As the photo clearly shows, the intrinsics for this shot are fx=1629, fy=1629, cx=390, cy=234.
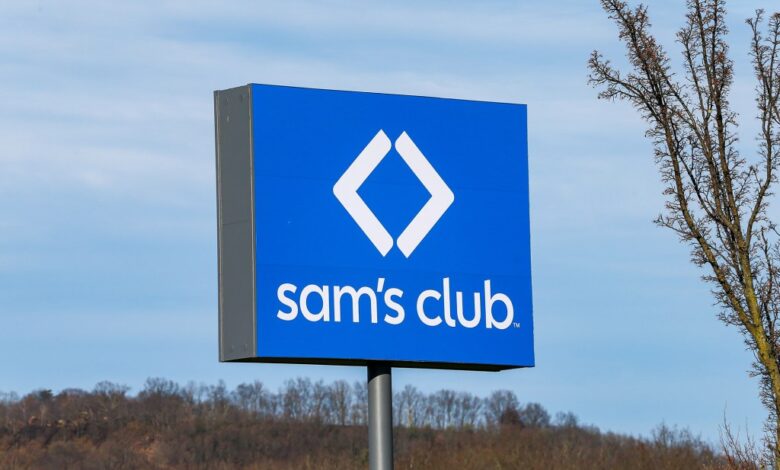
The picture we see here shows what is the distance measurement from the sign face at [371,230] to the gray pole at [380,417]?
197 millimetres

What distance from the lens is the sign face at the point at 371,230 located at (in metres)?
10.5

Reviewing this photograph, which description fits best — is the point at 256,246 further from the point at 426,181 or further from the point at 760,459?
the point at 760,459

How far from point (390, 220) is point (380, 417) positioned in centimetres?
133

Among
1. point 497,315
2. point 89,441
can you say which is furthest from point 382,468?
point 89,441

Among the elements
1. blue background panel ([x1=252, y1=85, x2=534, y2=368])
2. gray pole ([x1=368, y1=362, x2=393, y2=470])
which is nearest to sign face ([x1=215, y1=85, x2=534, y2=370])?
blue background panel ([x1=252, y1=85, x2=534, y2=368])

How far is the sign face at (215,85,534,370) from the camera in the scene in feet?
34.4

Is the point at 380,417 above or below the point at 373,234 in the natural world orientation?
below

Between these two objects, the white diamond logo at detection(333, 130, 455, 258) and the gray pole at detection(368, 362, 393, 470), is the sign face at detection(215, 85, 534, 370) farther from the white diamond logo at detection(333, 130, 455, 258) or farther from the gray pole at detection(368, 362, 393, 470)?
the gray pole at detection(368, 362, 393, 470)

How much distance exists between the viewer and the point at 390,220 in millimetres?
10906

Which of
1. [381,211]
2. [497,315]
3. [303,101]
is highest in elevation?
[303,101]

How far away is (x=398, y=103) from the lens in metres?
11.1

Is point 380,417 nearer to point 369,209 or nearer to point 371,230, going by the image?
point 371,230

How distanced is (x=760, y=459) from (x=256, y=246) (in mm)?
5678

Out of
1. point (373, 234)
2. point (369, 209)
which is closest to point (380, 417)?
point (373, 234)
